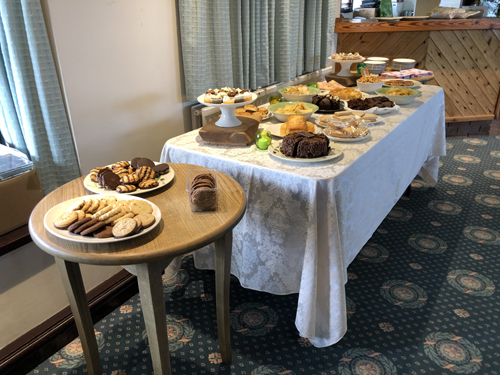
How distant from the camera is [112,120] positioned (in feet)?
5.40

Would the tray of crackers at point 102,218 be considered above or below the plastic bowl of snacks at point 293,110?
below

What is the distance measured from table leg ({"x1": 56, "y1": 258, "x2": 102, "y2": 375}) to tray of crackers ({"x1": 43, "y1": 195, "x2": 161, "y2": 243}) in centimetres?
20

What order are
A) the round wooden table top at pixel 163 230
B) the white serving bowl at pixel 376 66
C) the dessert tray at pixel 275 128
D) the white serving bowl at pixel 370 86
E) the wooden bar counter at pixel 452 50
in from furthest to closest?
the wooden bar counter at pixel 452 50, the white serving bowl at pixel 376 66, the white serving bowl at pixel 370 86, the dessert tray at pixel 275 128, the round wooden table top at pixel 163 230

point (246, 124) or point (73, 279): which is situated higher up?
point (246, 124)

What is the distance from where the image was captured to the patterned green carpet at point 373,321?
1428mm

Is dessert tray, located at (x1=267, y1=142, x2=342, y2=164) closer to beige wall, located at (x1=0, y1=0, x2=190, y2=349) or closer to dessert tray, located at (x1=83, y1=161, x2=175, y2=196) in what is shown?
dessert tray, located at (x1=83, y1=161, x2=175, y2=196)

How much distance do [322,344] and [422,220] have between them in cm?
132

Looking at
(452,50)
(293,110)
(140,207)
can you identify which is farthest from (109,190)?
(452,50)

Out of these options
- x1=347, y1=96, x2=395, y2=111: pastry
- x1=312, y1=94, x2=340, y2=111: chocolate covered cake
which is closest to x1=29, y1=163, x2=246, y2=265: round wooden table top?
x1=312, y1=94, x2=340, y2=111: chocolate covered cake

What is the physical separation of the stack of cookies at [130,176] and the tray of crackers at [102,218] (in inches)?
3.1

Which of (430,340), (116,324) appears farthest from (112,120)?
(430,340)

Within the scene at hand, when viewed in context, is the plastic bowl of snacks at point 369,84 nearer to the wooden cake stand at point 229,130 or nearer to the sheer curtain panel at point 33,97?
the wooden cake stand at point 229,130

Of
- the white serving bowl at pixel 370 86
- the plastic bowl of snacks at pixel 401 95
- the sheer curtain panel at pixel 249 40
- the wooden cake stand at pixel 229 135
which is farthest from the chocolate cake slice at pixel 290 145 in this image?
the white serving bowl at pixel 370 86

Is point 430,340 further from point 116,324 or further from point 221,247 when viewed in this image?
point 116,324
